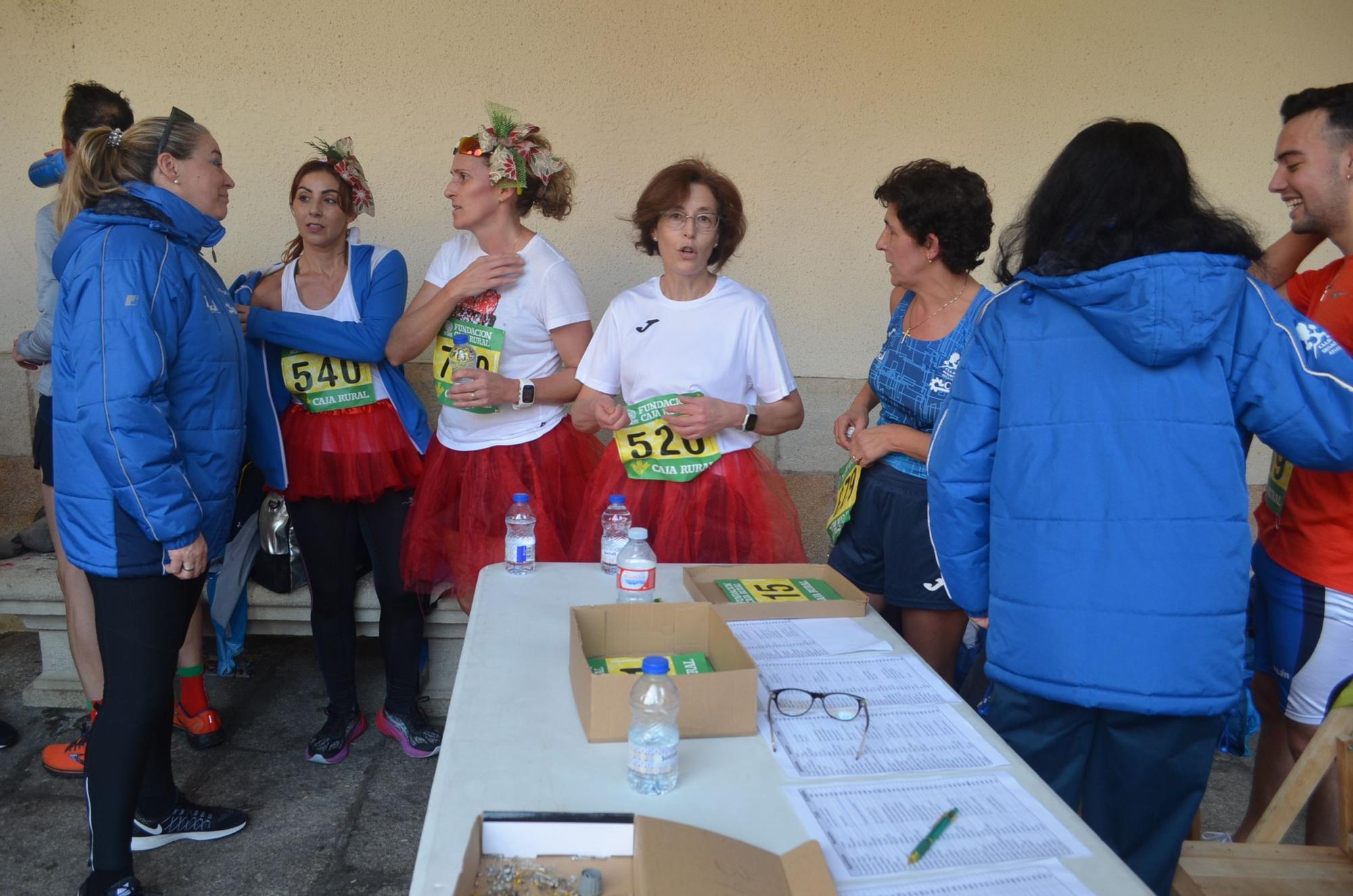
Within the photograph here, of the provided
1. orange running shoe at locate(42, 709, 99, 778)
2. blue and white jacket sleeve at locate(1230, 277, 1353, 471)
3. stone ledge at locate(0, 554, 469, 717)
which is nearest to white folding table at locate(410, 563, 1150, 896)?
blue and white jacket sleeve at locate(1230, 277, 1353, 471)

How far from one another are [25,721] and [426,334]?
2.04 metres

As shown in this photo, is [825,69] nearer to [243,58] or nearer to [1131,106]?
[1131,106]

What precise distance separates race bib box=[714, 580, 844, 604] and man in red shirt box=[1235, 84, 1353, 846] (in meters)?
1.09

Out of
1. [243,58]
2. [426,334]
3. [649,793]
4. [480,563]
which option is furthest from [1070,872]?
[243,58]

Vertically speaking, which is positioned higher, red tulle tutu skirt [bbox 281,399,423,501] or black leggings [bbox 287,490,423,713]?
red tulle tutu skirt [bbox 281,399,423,501]

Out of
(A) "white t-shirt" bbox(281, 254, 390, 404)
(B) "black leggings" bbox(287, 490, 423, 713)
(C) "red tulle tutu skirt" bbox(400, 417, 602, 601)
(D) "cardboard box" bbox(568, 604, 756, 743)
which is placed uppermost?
(A) "white t-shirt" bbox(281, 254, 390, 404)

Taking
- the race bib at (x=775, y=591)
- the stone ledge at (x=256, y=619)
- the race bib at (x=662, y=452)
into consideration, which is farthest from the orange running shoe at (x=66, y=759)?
the race bib at (x=775, y=591)

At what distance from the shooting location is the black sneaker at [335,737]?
3023 mm

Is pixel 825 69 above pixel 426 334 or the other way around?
above

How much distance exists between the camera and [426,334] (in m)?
2.86

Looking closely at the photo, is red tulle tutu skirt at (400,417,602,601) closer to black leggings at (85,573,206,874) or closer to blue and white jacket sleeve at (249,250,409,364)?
blue and white jacket sleeve at (249,250,409,364)

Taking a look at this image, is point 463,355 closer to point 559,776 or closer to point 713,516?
point 713,516

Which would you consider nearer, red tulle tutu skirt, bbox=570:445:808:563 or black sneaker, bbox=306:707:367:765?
red tulle tutu skirt, bbox=570:445:808:563

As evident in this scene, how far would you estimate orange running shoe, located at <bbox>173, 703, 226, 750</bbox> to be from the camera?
3.06m
